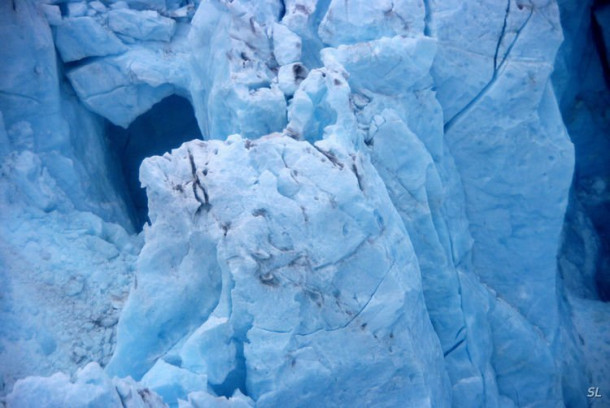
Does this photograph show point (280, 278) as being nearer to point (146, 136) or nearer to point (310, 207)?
point (310, 207)

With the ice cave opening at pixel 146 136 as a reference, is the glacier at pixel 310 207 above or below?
above

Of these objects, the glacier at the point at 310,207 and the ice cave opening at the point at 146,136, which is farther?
the ice cave opening at the point at 146,136

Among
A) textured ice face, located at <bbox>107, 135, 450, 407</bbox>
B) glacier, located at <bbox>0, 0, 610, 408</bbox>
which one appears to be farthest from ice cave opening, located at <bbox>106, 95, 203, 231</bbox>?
textured ice face, located at <bbox>107, 135, 450, 407</bbox>

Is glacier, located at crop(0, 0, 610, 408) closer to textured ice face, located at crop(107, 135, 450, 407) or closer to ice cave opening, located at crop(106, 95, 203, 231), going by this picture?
textured ice face, located at crop(107, 135, 450, 407)

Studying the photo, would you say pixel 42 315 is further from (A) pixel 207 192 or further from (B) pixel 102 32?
(B) pixel 102 32

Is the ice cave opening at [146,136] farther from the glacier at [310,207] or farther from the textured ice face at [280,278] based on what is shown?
the textured ice face at [280,278]

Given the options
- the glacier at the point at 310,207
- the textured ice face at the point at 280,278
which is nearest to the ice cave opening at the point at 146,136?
the glacier at the point at 310,207
